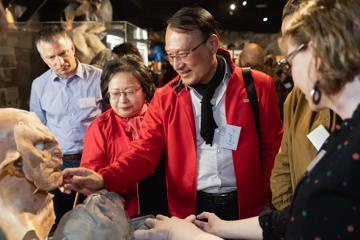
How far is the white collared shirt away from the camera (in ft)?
5.16

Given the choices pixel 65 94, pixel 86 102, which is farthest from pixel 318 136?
pixel 65 94

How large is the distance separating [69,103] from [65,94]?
0.21 ft

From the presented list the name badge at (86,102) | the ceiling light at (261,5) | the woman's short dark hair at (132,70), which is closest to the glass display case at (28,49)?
the name badge at (86,102)

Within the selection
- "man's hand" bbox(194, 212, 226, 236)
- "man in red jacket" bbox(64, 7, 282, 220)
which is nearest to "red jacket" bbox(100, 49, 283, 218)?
"man in red jacket" bbox(64, 7, 282, 220)

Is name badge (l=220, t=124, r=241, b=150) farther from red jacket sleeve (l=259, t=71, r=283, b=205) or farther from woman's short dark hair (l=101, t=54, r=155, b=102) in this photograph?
woman's short dark hair (l=101, t=54, r=155, b=102)

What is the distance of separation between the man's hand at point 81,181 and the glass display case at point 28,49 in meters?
1.71

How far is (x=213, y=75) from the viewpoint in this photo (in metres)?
1.63

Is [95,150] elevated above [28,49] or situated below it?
below

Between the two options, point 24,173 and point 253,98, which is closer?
point 24,173

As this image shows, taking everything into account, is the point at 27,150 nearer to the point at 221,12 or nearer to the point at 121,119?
the point at 121,119

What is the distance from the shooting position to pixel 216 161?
157 cm

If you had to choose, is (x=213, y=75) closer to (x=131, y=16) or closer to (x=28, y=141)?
(x=28, y=141)

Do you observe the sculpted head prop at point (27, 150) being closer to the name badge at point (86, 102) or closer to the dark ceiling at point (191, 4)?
the name badge at point (86, 102)

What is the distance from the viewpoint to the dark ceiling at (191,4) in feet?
14.3
